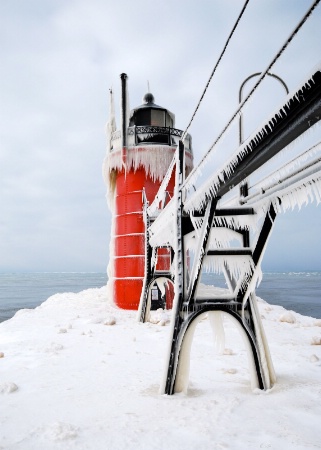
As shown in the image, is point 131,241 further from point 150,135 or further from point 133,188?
point 150,135

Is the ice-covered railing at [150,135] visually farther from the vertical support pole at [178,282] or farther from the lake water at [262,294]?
the lake water at [262,294]

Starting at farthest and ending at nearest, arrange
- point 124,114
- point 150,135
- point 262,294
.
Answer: point 262,294 < point 150,135 < point 124,114

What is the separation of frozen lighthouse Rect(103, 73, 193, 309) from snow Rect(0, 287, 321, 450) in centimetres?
631

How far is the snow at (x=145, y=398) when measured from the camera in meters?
Result: 3.13

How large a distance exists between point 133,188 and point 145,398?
36.8 ft

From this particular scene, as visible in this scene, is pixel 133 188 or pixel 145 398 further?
pixel 133 188

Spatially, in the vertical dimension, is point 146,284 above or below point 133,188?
below

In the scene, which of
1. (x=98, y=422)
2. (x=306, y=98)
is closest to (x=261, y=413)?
(x=98, y=422)

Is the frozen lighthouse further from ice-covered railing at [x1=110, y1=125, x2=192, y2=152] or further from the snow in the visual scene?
the snow

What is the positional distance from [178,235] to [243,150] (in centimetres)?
221

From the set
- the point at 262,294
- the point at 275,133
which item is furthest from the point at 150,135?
the point at 262,294

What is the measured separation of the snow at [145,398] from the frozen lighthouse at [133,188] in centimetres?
631

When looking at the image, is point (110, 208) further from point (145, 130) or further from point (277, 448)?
point (277, 448)

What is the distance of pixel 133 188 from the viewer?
14.5m
